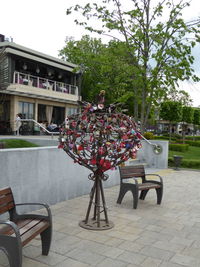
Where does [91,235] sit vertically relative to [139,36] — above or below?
below

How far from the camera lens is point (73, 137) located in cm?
486

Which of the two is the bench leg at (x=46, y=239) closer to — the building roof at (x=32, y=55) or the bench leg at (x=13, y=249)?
the bench leg at (x=13, y=249)

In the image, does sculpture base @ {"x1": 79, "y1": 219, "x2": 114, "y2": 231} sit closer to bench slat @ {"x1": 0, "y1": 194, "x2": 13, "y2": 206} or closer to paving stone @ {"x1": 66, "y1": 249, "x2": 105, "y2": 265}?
paving stone @ {"x1": 66, "y1": 249, "x2": 105, "y2": 265}

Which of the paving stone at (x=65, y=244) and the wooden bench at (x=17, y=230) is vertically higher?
the wooden bench at (x=17, y=230)

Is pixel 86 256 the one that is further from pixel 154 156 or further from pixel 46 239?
pixel 154 156

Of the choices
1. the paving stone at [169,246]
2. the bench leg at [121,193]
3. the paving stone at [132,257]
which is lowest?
the paving stone at [169,246]

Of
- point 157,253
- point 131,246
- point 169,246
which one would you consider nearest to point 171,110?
point 169,246

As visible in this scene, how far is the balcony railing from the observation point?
Result: 2319cm

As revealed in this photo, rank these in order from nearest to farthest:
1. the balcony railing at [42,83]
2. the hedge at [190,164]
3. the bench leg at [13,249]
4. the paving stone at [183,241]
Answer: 1. the bench leg at [13,249]
2. the paving stone at [183,241]
3. the hedge at [190,164]
4. the balcony railing at [42,83]

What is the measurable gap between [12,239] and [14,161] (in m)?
2.65

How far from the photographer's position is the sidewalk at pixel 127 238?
3.82 metres

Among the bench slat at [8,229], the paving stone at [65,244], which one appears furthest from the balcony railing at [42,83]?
the bench slat at [8,229]

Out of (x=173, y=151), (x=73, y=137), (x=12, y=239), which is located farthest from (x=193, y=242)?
(x=173, y=151)

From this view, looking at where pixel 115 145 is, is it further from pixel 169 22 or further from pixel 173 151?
pixel 173 151
